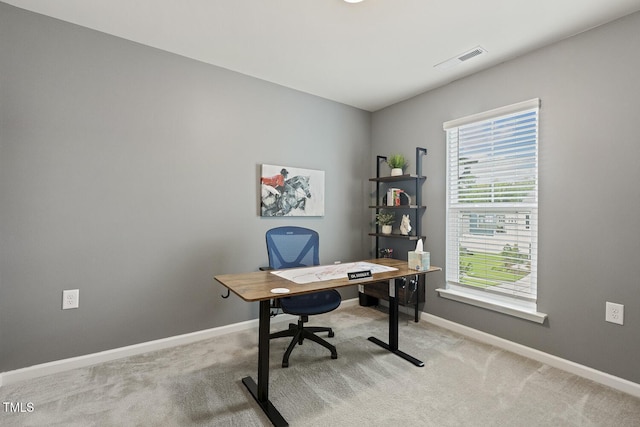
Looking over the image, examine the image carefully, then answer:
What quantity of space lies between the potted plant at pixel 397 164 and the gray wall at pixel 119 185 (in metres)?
1.16

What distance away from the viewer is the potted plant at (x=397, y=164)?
11.2ft

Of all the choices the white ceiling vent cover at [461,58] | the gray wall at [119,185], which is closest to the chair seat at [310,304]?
the gray wall at [119,185]

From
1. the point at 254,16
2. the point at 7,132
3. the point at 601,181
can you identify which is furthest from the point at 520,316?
the point at 7,132

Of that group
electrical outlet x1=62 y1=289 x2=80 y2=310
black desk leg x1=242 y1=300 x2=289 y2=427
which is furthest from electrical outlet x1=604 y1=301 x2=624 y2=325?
electrical outlet x1=62 y1=289 x2=80 y2=310

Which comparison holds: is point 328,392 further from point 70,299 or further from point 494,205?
point 494,205

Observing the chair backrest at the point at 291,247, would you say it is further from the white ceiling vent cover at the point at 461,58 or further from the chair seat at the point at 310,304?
the white ceiling vent cover at the point at 461,58

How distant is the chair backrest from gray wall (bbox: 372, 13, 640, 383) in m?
1.69

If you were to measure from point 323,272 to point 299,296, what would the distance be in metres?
0.36

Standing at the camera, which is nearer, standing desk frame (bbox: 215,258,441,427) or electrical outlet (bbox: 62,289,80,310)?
standing desk frame (bbox: 215,258,441,427)

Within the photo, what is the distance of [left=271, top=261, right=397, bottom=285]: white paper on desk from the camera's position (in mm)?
2004

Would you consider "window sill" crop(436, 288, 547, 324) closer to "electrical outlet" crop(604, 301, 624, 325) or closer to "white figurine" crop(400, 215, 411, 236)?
"electrical outlet" crop(604, 301, 624, 325)

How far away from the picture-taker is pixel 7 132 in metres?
1.97

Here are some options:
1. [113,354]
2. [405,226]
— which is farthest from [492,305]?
[113,354]

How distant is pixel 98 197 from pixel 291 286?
1.67 meters
